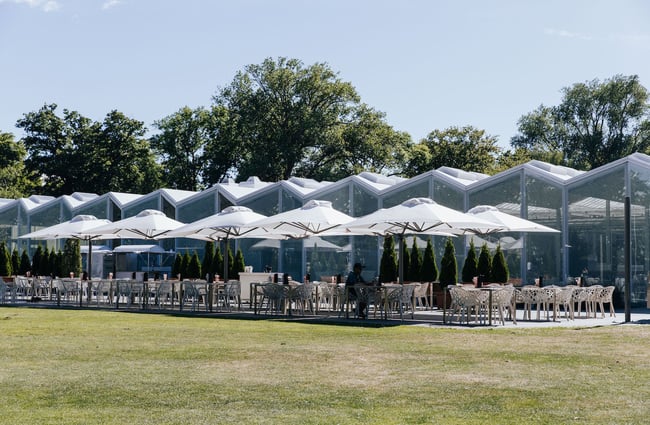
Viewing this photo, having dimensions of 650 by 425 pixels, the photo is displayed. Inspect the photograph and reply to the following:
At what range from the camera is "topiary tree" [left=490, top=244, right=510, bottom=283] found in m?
25.4

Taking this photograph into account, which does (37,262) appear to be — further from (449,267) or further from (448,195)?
(449,267)

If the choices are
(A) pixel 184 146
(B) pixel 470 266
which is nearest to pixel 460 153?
(A) pixel 184 146

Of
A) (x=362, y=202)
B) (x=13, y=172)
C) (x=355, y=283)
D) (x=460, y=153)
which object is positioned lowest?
(x=355, y=283)

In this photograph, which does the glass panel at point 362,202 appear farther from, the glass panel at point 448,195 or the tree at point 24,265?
the tree at point 24,265

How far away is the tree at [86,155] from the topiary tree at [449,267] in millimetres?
36864

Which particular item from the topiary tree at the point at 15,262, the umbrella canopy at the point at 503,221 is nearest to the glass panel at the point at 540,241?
the umbrella canopy at the point at 503,221

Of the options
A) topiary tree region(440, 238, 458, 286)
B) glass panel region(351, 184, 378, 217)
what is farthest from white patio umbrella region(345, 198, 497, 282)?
glass panel region(351, 184, 378, 217)

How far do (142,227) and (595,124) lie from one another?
162 feet

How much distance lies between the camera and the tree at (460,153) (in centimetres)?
5559

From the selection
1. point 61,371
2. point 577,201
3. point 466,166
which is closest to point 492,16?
point 577,201

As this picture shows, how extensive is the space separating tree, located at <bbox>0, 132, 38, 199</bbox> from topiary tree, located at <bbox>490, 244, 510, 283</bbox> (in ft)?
126

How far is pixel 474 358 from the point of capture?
37.2 feet

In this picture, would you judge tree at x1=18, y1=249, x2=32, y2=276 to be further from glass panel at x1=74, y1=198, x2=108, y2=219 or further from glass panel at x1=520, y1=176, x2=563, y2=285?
glass panel at x1=520, y1=176, x2=563, y2=285

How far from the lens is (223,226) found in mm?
22250
